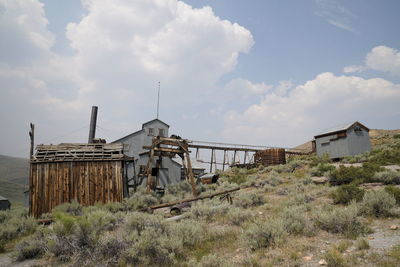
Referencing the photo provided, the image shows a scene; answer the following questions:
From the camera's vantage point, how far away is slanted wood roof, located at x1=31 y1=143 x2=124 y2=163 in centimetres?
1357

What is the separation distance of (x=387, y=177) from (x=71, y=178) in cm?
1673

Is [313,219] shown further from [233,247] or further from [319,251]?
[233,247]

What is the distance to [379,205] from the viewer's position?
278 inches

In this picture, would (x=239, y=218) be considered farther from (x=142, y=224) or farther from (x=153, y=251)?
(x=153, y=251)

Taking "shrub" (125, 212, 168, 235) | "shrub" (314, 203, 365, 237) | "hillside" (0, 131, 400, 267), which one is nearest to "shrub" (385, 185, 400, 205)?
"hillside" (0, 131, 400, 267)

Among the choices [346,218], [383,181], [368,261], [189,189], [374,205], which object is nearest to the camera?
[368,261]

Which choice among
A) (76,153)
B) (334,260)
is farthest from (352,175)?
(76,153)

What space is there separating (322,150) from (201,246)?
23.8 meters

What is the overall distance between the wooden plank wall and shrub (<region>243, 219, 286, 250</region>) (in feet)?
31.7

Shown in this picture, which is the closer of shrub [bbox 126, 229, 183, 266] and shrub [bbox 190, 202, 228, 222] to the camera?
shrub [bbox 126, 229, 183, 266]

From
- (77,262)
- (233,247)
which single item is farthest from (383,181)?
(77,262)

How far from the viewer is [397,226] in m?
5.93

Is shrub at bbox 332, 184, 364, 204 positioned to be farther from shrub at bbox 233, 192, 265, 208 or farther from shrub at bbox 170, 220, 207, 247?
shrub at bbox 170, 220, 207, 247

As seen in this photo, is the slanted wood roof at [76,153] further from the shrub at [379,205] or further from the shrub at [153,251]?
the shrub at [379,205]
